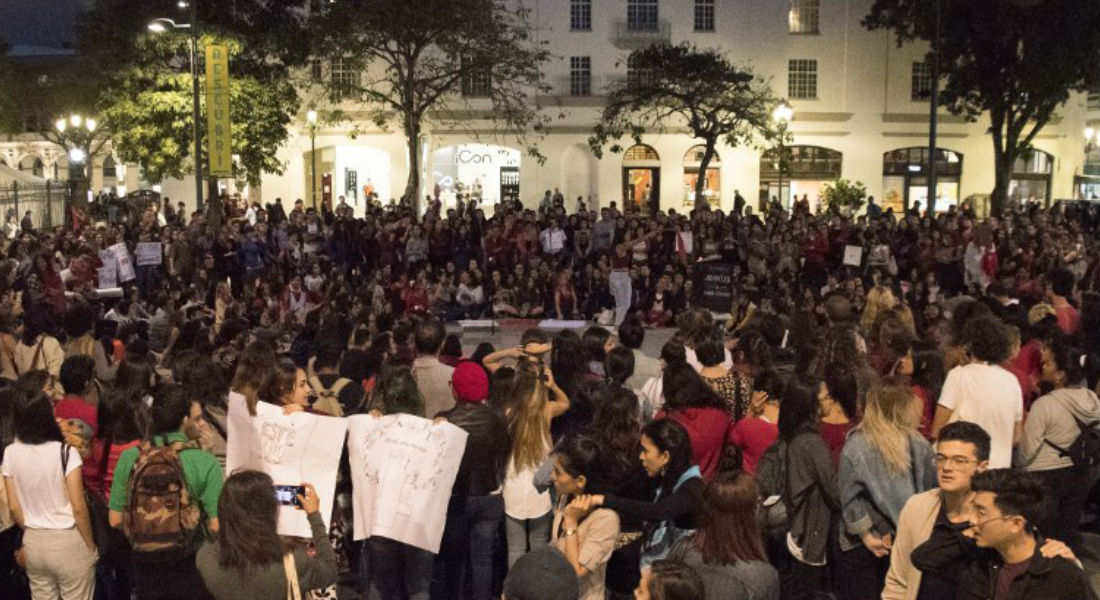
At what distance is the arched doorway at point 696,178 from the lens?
141 feet

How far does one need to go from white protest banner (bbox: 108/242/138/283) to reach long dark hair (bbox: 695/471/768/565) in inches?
641

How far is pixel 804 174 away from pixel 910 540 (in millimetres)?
40391

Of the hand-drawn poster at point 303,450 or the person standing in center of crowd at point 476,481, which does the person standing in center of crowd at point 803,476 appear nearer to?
the person standing in center of crowd at point 476,481

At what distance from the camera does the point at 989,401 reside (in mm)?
6234

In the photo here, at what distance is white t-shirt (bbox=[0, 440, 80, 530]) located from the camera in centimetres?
569

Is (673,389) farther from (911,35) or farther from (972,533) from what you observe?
(911,35)

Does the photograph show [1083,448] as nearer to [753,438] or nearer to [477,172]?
[753,438]

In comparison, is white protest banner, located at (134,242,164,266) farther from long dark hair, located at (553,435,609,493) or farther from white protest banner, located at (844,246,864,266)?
long dark hair, located at (553,435,609,493)

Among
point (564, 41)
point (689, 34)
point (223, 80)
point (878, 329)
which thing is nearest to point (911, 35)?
point (689, 34)

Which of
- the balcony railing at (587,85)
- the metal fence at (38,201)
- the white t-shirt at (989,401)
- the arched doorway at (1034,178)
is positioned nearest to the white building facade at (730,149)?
the balcony railing at (587,85)

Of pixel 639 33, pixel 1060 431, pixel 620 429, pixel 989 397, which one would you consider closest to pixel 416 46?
pixel 639 33

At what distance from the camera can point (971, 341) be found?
256 inches

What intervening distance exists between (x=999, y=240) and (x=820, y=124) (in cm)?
2305

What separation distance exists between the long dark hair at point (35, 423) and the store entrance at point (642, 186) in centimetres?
3800
